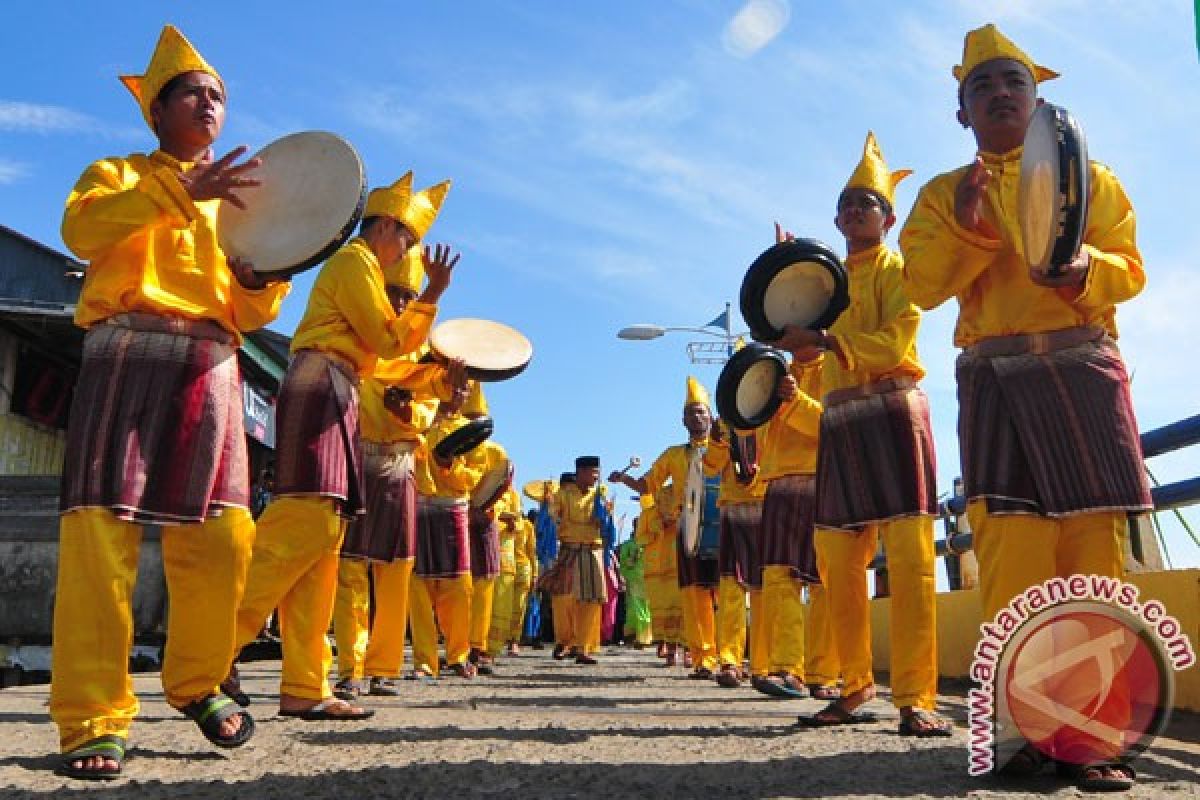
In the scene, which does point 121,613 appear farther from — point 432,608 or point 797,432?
point 432,608

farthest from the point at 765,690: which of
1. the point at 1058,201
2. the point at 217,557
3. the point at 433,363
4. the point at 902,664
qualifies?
the point at 1058,201

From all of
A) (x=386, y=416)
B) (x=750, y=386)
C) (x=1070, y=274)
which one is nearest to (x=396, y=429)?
(x=386, y=416)

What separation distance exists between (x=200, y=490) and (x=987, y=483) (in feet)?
7.29

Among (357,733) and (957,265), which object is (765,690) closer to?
(357,733)

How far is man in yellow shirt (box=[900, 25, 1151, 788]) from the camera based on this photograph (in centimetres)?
272

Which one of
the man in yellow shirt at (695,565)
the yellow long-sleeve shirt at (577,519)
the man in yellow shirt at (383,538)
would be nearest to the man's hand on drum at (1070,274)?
the man in yellow shirt at (383,538)

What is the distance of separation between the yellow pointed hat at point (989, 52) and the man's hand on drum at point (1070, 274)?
28.8 inches

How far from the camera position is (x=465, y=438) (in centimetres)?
680

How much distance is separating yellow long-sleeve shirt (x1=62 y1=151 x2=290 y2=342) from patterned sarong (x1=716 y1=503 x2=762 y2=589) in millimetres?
4373

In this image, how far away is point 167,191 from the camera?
2.83m

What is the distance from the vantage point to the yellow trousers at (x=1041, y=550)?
273cm

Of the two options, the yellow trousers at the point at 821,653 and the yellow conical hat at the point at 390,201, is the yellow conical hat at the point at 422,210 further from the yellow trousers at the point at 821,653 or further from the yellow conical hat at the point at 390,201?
the yellow trousers at the point at 821,653

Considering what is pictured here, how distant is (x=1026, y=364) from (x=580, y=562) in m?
9.13

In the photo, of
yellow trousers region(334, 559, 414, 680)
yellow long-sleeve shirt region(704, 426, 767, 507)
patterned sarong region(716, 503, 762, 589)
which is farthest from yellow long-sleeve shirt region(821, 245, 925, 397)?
patterned sarong region(716, 503, 762, 589)
